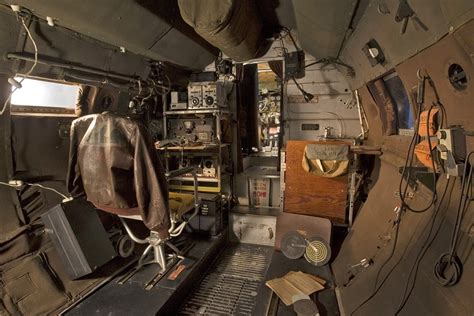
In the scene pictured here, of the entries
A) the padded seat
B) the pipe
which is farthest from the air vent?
the pipe

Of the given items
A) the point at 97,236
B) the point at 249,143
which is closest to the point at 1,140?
the point at 97,236

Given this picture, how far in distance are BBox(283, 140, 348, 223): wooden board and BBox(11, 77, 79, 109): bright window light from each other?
104 inches

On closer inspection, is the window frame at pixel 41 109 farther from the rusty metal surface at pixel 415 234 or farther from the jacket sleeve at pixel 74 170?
the rusty metal surface at pixel 415 234

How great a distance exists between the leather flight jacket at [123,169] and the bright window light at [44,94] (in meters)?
0.78

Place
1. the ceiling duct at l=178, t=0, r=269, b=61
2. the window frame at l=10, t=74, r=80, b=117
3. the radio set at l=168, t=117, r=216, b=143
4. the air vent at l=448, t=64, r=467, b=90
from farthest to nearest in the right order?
1. the radio set at l=168, t=117, r=216, b=143
2. the window frame at l=10, t=74, r=80, b=117
3. the ceiling duct at l=178, t=0, r=269, b=61
4. the air vent at l=448, t=64, r=467, b=90

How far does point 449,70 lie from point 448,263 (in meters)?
1.04

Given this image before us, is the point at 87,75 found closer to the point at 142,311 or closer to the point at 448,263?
the point at 142,311

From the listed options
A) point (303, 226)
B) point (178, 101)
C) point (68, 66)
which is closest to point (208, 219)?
point (303, 226)

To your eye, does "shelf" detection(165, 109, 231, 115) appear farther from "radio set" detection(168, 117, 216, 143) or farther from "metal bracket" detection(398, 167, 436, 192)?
"metal bracket" detection(398, 167, 436, 192)

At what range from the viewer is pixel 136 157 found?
190cm

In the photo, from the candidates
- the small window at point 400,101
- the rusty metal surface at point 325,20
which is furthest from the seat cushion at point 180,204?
the small window at point 400,101

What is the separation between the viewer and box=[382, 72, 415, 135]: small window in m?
2.27

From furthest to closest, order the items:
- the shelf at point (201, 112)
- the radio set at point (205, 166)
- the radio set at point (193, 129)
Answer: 1. the radio set at point (193, 129)
2. the radio set at point (205, 166)
3. the shelf at point (201, 112)

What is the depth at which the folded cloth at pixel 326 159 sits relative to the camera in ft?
9.10
